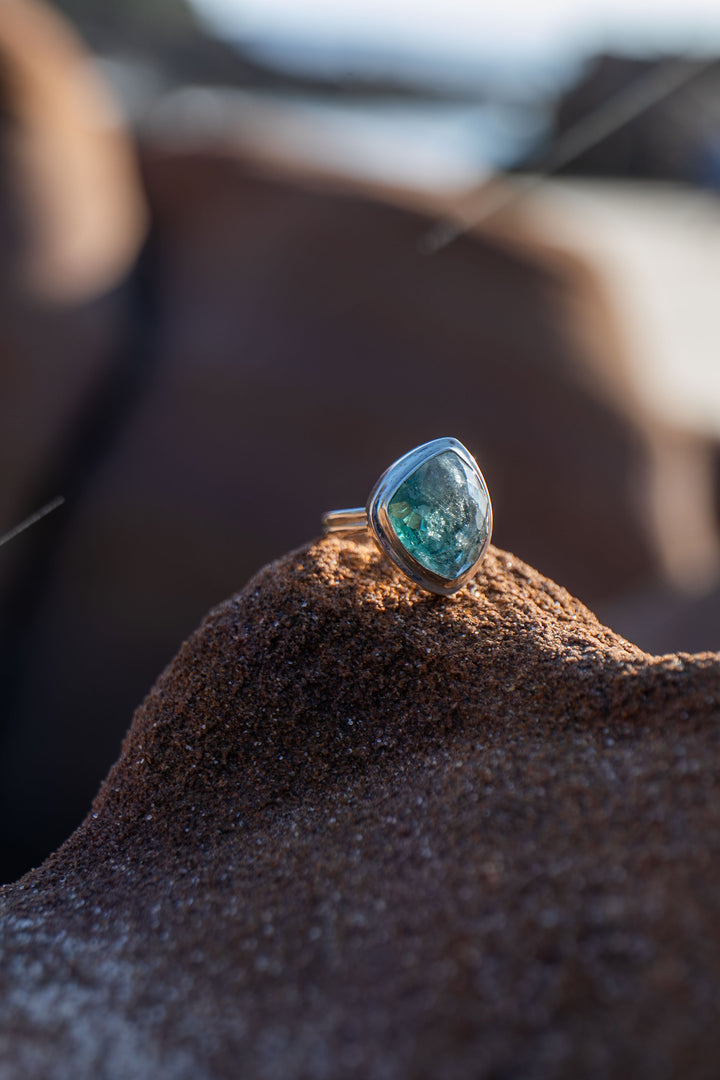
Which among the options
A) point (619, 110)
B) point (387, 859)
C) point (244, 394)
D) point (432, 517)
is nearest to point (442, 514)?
point (432, 517)

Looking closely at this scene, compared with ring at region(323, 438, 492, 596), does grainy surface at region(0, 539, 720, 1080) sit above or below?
below

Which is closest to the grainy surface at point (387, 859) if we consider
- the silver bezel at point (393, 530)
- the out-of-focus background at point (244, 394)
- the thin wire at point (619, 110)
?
the silver bezel at point (393, 530)

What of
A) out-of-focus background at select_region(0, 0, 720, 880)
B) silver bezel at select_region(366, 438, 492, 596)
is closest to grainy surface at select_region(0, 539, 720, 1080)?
silver bezel at select_region(366, 438, 492, 596)

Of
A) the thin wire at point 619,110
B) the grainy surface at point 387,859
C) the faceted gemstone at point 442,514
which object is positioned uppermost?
the thin wire at point 619,110

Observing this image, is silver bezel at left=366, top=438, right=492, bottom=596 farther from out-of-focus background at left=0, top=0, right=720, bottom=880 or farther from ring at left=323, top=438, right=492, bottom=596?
out-of-focus background at left=0, top=0, right=720, bottom=880

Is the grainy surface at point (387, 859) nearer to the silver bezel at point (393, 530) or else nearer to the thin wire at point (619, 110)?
the silver bezel at point (393, 530)

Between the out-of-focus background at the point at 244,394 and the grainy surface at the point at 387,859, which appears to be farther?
the out-of-focus background at the point at 244,394

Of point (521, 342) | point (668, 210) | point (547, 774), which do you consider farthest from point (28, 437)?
point (668, 210)

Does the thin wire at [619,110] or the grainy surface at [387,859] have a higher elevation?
the thin wire at [619,110]
